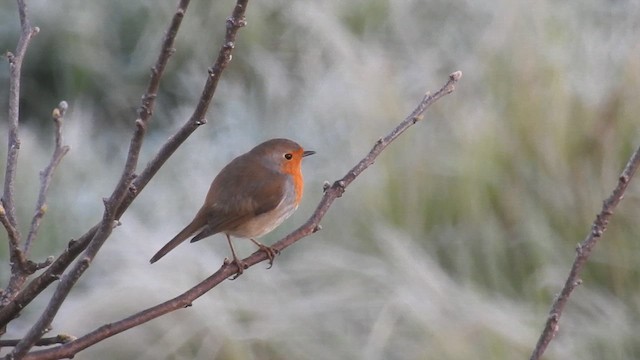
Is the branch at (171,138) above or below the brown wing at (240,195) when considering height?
below

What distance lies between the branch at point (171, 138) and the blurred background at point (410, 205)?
1.15 metres

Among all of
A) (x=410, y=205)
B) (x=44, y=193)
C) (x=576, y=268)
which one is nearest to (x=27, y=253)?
(x=44, y=193)

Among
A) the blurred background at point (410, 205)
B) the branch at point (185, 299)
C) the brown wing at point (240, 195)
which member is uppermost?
the blurred background at point (410, 205)

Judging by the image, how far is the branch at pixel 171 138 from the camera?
2.26 feet

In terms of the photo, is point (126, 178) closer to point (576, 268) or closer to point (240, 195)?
point (576, 268)

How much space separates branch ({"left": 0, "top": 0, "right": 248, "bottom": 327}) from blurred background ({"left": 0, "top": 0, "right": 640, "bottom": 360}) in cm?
115

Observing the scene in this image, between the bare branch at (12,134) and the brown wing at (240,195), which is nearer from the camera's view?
the bare branch at (12,134)

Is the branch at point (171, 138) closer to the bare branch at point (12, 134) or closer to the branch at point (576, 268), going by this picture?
the bare branch at point (12, 134)

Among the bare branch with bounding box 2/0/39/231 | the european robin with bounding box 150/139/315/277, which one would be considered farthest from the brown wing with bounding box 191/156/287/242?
the bare branch with bounding box 2/0/39/231

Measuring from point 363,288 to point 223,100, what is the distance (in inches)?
42.6

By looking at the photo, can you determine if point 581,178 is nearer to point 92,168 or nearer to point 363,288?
point 363,288

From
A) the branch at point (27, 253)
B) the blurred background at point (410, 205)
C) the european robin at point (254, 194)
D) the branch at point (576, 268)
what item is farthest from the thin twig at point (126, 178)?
the blurred background at point (410, 205)

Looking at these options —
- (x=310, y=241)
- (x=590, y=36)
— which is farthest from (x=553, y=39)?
(x=310, y=241)

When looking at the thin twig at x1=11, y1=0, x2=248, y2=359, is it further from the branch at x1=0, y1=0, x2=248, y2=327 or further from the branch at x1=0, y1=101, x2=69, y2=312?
the branch at x1=0, y1=101, x2=69, y2=312
